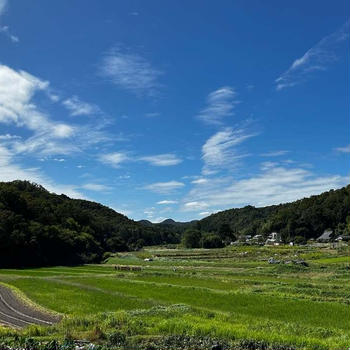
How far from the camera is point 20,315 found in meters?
26.6

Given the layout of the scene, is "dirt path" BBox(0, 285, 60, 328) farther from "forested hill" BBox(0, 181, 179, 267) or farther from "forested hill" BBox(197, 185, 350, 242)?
Result: "forested hill" BBox(197, 185, 350, 242)

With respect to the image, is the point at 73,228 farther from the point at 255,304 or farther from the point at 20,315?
the point at 255,304

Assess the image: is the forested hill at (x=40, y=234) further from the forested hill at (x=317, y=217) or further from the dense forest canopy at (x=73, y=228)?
the forested hill at (x=317, y=217)

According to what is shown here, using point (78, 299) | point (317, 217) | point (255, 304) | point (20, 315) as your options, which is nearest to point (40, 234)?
point (78, 299)

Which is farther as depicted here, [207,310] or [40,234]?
[40,234]

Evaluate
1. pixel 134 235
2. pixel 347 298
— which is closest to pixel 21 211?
pixel 347 298

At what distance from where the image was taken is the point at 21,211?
95000mm

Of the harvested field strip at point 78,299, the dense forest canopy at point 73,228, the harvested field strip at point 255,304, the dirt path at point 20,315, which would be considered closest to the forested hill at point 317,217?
the dense forest canopy at point 73,228

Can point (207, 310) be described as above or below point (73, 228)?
below

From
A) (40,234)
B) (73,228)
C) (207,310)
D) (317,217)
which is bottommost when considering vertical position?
(207,310)

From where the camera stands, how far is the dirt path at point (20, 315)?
24.0 metres

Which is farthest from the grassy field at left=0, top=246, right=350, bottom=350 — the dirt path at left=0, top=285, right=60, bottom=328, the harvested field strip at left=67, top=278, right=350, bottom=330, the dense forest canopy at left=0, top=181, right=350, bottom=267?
the dense forest canopy at left=0, top=181, right=350, bottom=267

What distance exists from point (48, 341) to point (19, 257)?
67953 millimetres

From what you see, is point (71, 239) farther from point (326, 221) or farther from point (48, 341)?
point (326, 221)
